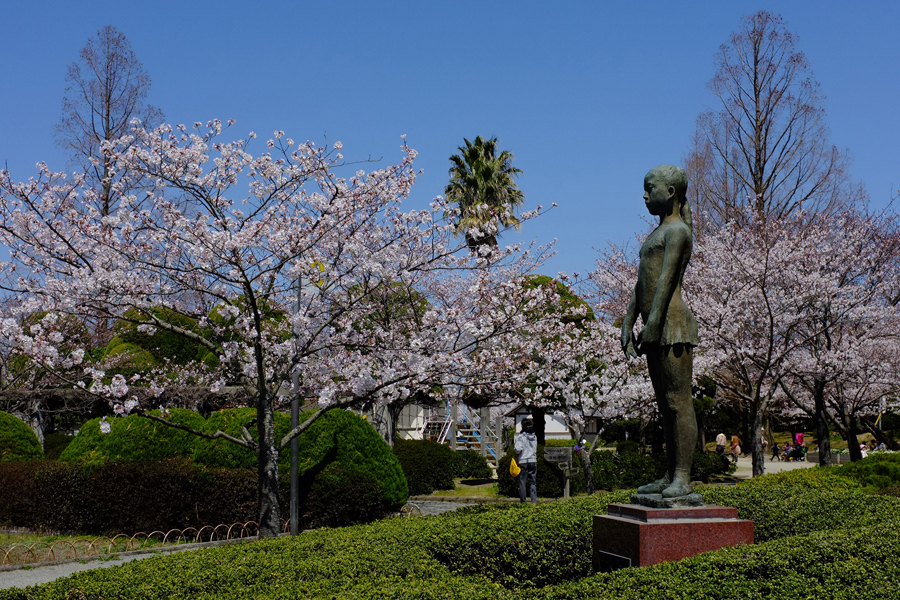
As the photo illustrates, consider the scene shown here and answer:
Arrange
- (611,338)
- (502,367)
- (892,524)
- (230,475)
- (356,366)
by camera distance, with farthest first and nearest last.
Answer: (611,338) < (230,475) < (502,367) < (356,366) < (892,524)

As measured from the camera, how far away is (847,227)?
2181cm

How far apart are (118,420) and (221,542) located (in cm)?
384

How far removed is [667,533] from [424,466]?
13.6 metres

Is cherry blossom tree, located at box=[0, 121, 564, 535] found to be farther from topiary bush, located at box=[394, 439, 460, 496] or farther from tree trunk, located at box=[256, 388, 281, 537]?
topiary bush, located at box=[394, 439, 460, 496]

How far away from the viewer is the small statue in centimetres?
588

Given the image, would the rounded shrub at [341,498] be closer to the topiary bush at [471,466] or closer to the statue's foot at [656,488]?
the statue's foot at [656,488]

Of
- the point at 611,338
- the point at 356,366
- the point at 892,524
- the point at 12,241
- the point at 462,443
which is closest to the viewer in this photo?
the point at 892,524

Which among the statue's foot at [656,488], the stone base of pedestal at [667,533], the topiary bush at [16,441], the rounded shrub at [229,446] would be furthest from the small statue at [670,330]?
the topiary bush at [16,441]

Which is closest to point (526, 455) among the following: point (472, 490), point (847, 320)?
point (472, 490)

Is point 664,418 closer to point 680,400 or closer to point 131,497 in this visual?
point 680,400

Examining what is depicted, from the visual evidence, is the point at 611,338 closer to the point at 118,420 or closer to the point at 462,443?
the point at 118,420

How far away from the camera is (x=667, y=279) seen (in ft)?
19.3

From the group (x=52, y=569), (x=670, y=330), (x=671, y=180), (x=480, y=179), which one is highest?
(x=480, y=179)

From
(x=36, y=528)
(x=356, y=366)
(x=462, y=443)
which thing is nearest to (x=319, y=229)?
(x=356, y=366)
